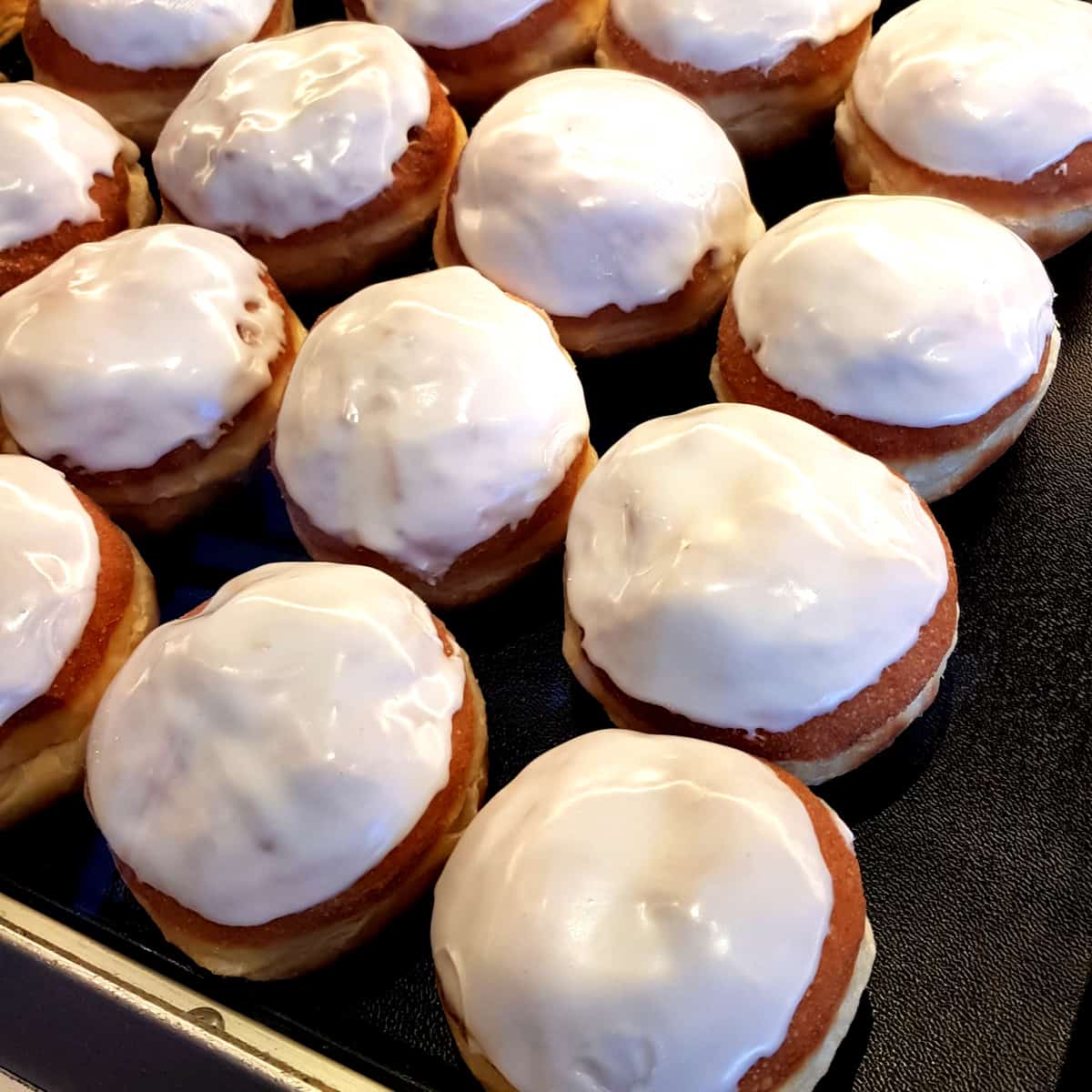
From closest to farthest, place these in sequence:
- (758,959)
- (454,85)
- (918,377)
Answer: (758,959) → (918,377) → (454,85)

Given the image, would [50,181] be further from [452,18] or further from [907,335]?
[907,335]

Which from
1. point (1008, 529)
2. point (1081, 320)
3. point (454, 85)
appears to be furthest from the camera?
point (454, 85)

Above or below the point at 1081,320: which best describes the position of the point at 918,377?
above

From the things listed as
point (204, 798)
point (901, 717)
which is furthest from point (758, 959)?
point (204, 798)

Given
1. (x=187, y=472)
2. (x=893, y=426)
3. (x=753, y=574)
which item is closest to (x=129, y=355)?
A: (x=187, y=472)

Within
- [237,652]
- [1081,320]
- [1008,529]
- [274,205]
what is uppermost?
[274,205]

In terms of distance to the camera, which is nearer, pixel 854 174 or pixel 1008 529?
pixel 1008 529

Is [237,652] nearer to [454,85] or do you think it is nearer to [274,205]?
[274,205]
